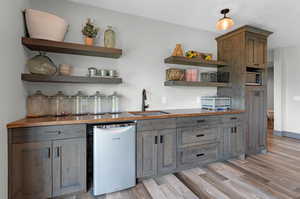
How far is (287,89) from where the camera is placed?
4.12 meters

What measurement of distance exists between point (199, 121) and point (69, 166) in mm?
1881

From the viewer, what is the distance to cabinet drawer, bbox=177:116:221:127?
2131 mm

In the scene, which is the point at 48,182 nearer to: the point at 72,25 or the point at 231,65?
the point at 72,25

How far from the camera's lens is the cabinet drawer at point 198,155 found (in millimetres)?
2160

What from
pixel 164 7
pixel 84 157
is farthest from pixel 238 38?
pixel 84 157

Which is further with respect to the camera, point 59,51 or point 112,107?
point 112,107

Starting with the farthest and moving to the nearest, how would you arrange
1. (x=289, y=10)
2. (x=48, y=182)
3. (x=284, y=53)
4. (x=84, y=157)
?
1. (x=284, y=53)
2. (x=289, y=10)
3. (x=84, y=157)
4. (x=48, y=182)

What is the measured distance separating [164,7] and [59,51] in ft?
5.67

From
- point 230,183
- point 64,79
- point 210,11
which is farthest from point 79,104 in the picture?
point 210,11

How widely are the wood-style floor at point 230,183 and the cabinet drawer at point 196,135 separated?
47 cm

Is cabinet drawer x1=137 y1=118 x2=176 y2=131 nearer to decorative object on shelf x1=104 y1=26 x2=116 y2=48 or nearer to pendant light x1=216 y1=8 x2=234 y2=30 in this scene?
decorative object on shelf x1=104 y1=26 x2=116 y2=48

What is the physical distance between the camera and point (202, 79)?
2.92 m

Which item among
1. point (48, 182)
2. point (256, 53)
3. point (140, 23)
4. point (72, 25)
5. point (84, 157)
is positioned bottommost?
point (48, 182)

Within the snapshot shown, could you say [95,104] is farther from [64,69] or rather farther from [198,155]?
[198,155]
